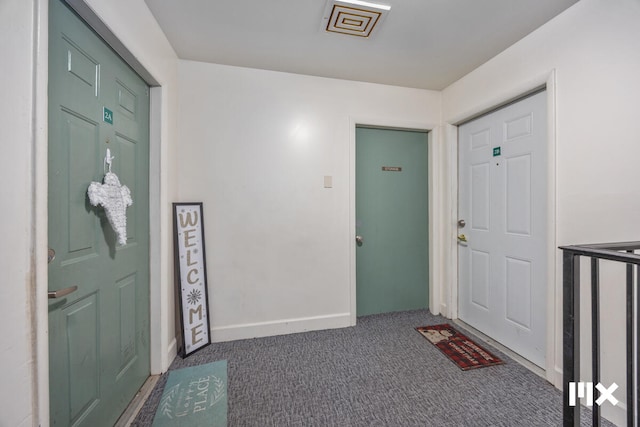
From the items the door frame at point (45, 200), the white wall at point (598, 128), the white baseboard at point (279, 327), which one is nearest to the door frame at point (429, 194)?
the white baseboard at point (279, 327)

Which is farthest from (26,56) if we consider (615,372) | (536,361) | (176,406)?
(536,361)

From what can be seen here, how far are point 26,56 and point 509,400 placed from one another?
2.77 metres

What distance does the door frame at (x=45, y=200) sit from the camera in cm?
87

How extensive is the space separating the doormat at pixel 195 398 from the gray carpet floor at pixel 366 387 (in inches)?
2.0

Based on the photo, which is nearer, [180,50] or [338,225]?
[180,50]

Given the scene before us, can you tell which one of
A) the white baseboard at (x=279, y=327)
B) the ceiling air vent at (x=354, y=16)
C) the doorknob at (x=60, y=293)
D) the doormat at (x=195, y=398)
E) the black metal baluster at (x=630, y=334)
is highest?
the ceiling air vent at (x=354, y=16)

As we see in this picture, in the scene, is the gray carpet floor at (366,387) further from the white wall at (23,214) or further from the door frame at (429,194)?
the white wall at (23,214)

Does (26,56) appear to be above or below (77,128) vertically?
Answer: above

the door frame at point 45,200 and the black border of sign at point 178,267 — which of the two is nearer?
the door frame at point 45,200

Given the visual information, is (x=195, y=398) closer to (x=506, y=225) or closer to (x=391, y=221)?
(x=391, y=221)

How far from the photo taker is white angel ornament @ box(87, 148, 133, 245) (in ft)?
4.09

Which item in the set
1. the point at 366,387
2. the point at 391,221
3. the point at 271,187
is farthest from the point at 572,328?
the point at 271,187

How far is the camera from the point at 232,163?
2.34 metres

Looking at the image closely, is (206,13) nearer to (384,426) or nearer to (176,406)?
(176,406)
